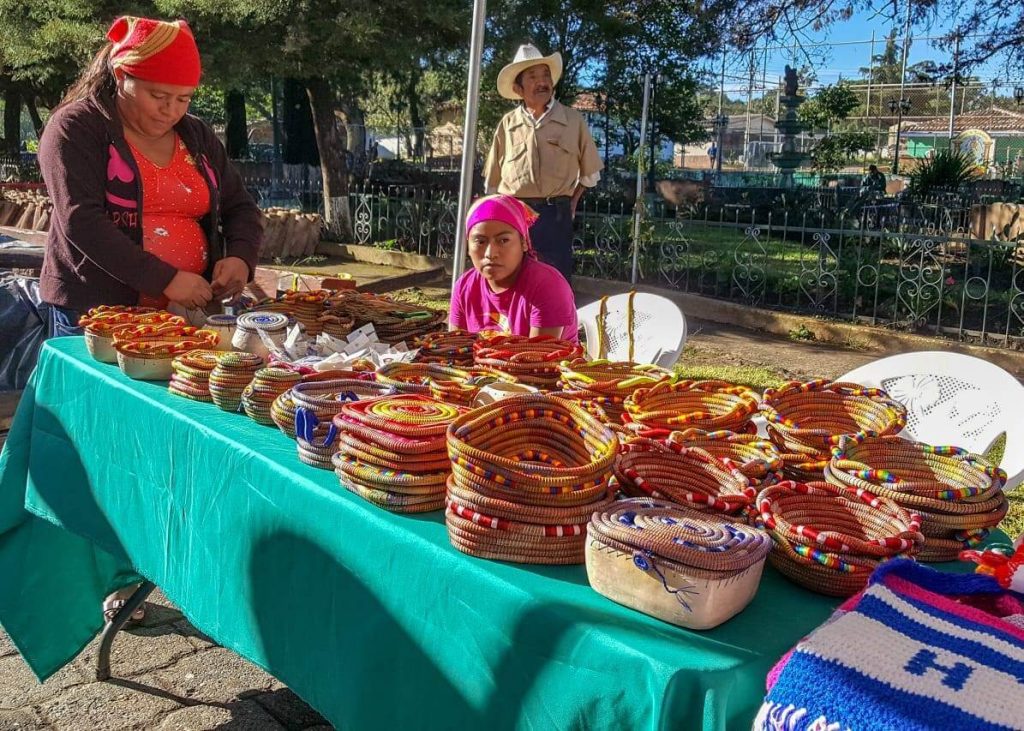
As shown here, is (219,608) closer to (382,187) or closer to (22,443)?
(22,443)

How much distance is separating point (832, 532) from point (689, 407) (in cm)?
53

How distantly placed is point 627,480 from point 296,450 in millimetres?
701

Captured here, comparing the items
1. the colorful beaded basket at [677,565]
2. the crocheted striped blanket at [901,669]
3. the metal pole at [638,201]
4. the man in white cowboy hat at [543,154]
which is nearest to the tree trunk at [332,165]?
the metal pole at [638,201]

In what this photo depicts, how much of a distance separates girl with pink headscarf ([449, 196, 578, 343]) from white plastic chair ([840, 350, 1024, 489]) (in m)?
0.89

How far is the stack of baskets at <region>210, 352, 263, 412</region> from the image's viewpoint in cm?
209

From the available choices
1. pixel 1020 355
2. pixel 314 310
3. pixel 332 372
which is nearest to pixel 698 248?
pixel 1020 355

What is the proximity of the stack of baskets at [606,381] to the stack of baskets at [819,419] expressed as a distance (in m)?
0.24

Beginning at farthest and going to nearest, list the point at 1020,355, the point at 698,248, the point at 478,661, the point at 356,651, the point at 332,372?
the point at 698,248 < the point at 1020,355 < the point at 332,372 < the point at 356,651 < the point at 478,661

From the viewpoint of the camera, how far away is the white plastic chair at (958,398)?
8.13 feet

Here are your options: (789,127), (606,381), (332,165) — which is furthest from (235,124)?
(606,381)

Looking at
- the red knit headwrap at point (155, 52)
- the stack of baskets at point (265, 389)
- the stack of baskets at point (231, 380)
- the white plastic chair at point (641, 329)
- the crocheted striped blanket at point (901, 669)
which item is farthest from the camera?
the white plastic chair at point (641, 329)

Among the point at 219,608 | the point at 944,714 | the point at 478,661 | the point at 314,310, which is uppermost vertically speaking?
the point at 314,310

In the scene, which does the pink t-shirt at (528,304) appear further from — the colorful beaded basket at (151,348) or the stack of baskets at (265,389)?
the stack of baskets at (265,389)

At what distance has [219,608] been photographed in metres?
1.92
